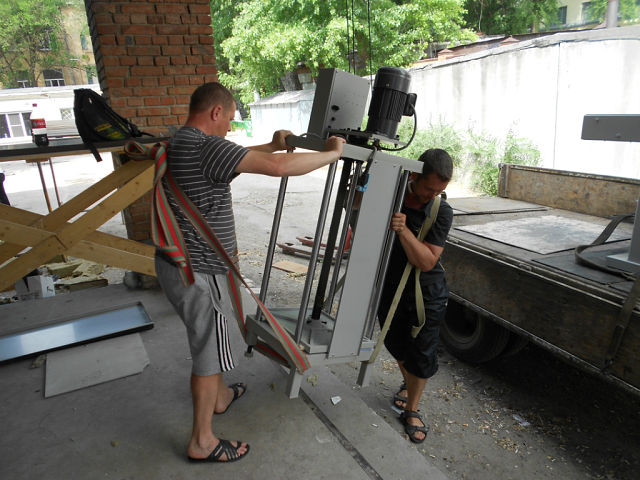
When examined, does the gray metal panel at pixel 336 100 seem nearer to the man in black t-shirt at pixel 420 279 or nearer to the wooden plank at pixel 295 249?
the man in black t-shirt at pixel 420 279

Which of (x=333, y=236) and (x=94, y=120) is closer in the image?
(x=333, y=236)

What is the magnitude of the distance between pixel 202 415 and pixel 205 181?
1088mm

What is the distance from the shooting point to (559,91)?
9.80 metres

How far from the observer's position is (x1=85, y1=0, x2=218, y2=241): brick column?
156 inches

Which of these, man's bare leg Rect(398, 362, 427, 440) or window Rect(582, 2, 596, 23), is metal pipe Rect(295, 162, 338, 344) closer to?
man's bare leg Rect(398, 362, 427, 440)

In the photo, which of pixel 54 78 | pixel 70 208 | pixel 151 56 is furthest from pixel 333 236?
pixel 54 78

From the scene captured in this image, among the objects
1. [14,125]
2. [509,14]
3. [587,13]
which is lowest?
[14,125]

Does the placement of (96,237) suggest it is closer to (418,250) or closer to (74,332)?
(74,332)

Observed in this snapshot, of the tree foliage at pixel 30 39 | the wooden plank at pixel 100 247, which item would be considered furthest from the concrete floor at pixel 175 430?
the tree foliage at pixel 30 39

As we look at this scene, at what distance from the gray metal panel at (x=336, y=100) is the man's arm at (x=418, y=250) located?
1.90ft

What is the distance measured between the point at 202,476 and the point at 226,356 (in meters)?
0.55

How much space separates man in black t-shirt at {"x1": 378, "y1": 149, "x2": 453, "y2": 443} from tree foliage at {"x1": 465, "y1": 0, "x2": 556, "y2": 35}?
112ft

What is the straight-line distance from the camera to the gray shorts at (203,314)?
2.08 meters

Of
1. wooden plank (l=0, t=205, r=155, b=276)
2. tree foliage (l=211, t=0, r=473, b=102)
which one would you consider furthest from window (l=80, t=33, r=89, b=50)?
wooden plank (l=0, t=205, r=155, b=276)
